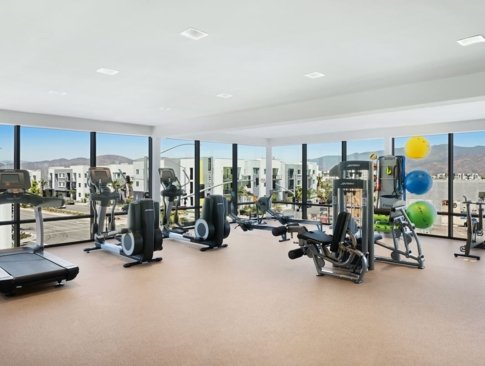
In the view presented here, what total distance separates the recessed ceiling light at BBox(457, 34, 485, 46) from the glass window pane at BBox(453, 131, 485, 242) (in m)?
5.18

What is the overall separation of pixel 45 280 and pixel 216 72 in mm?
3180

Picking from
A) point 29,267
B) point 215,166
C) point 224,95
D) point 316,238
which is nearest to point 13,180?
point 29,267

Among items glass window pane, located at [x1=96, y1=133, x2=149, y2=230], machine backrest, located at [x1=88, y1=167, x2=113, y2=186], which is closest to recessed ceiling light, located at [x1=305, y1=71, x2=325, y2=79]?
machine backrest, located at [x1=88, y1=167, x2=113, y2=186]

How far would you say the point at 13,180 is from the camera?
5145 mm

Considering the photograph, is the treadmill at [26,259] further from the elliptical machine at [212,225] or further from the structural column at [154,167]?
the structural column at [154,167]

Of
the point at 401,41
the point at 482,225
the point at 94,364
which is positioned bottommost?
the point at 94,364

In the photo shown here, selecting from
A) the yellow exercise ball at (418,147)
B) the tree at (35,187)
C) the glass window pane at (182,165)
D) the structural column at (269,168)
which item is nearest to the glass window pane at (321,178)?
the structural column at (269,168)

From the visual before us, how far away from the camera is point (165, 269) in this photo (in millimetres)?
5426

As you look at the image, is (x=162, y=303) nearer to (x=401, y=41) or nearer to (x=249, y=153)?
(x=401, y=41)

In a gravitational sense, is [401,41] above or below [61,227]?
above

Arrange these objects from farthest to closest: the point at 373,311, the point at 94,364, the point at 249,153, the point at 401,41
Result: the point at 249,153 → the point at 373,311 → the point at 401,41 → the point at 94,364

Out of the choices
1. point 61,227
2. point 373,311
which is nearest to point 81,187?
point 61,227

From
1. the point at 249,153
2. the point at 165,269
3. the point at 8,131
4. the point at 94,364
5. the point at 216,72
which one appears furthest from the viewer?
the point at 249,153

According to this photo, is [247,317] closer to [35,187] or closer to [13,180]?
[13,180]
